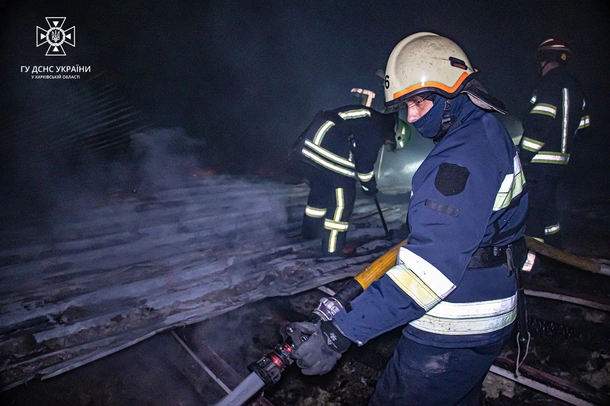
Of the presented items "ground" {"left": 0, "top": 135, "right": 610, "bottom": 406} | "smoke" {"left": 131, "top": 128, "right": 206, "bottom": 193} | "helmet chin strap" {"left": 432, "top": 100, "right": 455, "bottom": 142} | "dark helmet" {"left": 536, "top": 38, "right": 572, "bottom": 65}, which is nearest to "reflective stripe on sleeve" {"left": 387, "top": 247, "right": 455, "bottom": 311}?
"helmet chin strap" {"left": 432, "top": 100, "right": 455, "bottom": 142}

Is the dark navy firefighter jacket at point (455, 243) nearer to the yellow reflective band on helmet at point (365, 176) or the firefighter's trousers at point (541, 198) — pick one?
the yellow reflective band on helmet at point (365, 176)

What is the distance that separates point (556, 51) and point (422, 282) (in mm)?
3577

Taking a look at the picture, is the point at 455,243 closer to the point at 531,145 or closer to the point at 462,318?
the point at 462,318

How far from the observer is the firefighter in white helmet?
110 cm

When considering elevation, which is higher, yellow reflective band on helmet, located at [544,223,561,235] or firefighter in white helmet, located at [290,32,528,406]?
firefighter in white helmet, located at [290,32,528,406]

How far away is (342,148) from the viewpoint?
3592 millimetres

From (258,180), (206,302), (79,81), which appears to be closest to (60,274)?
(206,302)

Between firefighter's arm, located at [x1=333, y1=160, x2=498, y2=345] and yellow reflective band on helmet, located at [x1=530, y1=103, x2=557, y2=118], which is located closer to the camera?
firefighter's arm, located at [x1=333, y1=160, x2=498, y2=345]

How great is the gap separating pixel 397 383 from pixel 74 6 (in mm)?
8422

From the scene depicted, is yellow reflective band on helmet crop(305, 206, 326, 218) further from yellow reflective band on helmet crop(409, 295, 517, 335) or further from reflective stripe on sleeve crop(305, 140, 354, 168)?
yellow reflective band on helmet crop(409, 295, 517, 335)

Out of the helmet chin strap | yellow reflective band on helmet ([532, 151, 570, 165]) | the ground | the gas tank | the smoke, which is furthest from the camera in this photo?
the gas tank

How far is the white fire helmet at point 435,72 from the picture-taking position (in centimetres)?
130

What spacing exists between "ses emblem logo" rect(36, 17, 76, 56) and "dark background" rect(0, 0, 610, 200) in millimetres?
95

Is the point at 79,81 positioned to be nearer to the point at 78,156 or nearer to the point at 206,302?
the point at 78,156
